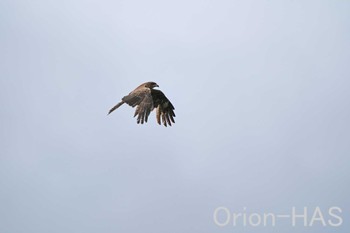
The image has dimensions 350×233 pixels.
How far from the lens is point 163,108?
3956 centimetres

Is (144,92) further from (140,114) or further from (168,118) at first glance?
(168,118)

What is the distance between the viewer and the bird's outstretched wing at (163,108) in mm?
38438

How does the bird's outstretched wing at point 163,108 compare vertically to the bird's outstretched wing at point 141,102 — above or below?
above

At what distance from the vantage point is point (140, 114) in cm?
3381

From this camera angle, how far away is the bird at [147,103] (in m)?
34.0

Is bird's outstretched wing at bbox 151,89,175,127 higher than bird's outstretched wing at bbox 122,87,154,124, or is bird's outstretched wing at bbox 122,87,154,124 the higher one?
bird's outstretched wing at bbox 151,89,175,127

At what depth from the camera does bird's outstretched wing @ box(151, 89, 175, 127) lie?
38.4 metres

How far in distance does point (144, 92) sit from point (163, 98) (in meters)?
3.37

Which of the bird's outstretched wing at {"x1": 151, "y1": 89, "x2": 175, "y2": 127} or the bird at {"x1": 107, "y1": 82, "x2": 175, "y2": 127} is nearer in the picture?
the bird at {"x1": 107, "y1": 82, "x2": 175, "y2": 127}

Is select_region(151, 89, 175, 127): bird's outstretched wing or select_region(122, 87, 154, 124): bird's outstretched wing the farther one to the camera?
select_region(151, 89, 175, 127): bird's outstretched wing

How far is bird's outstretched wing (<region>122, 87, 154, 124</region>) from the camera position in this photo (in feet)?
111

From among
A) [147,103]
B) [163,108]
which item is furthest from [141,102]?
[163,108]

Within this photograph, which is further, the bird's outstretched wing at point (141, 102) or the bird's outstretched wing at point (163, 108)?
the bird's outstretched wing at point (163, 108)

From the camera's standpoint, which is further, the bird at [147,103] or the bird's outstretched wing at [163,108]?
the bird's outstretched wing at [163,108]
